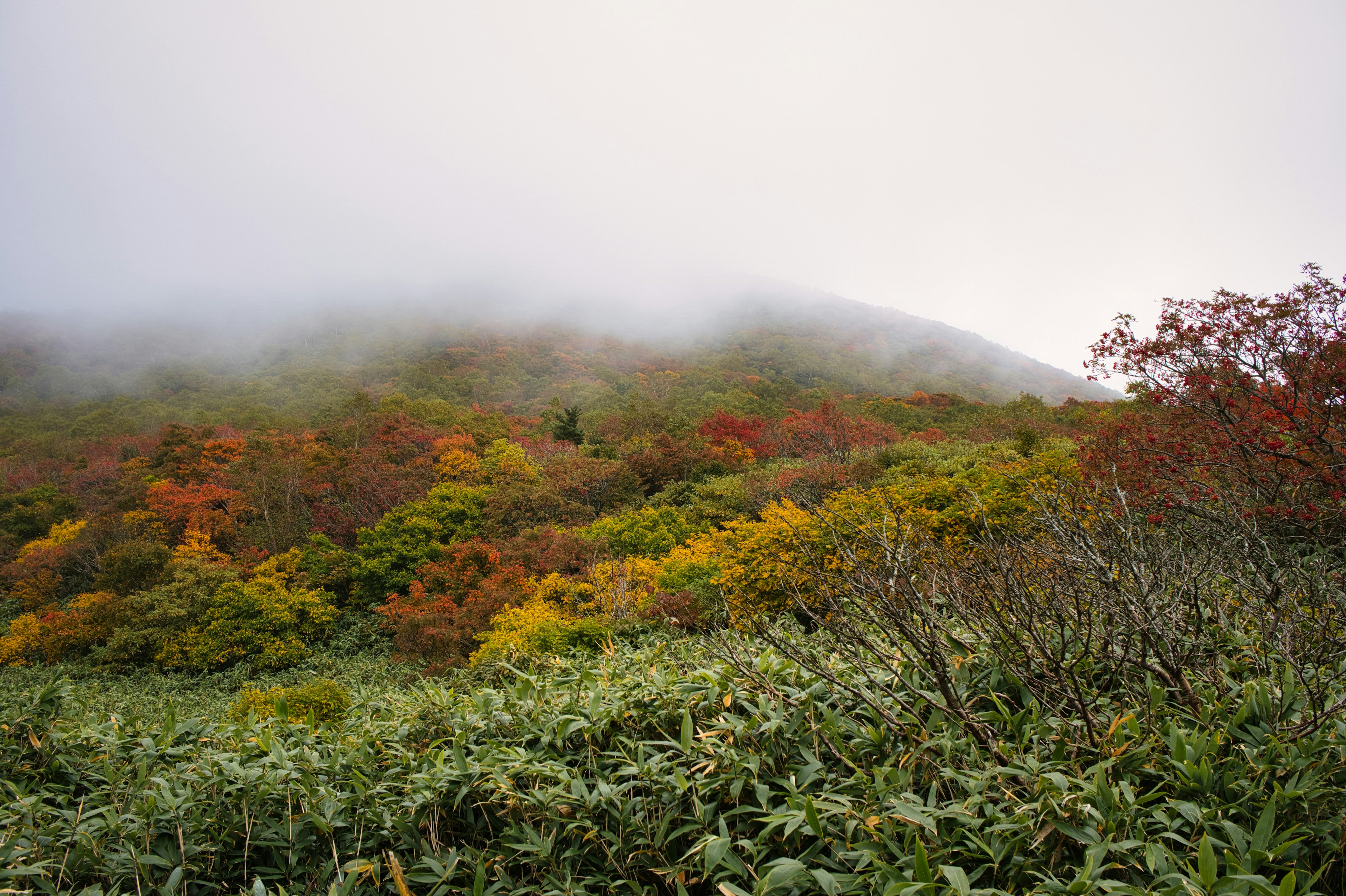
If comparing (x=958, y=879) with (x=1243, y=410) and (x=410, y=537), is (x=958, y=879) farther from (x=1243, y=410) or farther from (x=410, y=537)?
(x=410, y=537)

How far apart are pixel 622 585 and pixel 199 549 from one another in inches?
578

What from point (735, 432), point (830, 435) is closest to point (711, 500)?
point (830, 435)

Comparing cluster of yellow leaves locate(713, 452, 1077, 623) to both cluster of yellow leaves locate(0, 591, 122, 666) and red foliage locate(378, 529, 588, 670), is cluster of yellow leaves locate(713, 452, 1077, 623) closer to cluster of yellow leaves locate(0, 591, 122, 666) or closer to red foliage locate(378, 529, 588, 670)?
red foliage locate(378, 529, 588, 670)

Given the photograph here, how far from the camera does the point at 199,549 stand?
1661cm

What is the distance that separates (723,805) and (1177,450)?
296 inches

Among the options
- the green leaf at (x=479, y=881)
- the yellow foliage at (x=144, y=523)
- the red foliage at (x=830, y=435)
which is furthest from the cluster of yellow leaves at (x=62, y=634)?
→ the red foliage at (x=830, y=435)

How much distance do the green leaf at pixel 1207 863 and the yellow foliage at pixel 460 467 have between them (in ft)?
67.2

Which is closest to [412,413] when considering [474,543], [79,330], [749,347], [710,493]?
[474,543]

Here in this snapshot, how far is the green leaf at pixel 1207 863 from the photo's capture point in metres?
1.14

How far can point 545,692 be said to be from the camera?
2609 mm

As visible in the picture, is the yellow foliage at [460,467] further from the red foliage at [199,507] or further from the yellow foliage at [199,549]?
the yellow foliage at [199,549]

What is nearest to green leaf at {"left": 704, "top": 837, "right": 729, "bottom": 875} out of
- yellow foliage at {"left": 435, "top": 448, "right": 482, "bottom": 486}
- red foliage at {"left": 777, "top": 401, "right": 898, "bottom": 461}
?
red foliage at {"left": 777, "top": 401, "right": 898, "bottom": 461}

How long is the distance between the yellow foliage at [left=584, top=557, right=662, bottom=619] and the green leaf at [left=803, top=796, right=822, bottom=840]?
26.8ft

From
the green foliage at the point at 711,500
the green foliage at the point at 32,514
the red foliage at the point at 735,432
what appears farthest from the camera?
the green foliage at the point at 32,514
